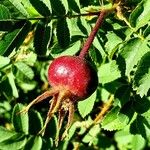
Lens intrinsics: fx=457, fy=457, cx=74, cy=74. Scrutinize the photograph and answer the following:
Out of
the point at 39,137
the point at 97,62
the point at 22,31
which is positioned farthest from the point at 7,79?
the point at 22,31

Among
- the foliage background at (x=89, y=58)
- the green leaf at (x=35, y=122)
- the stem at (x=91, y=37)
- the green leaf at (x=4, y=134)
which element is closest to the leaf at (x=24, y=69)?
the foliage background at (x=89, y=58)

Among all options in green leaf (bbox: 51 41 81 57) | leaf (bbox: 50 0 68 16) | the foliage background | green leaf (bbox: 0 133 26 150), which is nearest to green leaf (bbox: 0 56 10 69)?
the foliage background

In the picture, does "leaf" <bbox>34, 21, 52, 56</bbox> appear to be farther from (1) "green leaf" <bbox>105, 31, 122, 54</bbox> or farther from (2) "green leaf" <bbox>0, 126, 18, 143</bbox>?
(2) "green leaf" <bbox>0, 126, 18, 143</bbox>

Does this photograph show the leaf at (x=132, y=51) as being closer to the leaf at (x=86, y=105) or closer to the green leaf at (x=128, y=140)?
the leaf at (x=86, y=105)

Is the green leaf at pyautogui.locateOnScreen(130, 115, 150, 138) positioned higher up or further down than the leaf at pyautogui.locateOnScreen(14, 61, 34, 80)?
further down

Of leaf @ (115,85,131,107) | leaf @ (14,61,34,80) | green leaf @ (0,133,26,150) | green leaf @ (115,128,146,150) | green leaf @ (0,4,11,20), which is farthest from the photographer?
leaf @ (14,61,34,80)

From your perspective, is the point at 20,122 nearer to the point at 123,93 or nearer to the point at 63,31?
the point at 123,93

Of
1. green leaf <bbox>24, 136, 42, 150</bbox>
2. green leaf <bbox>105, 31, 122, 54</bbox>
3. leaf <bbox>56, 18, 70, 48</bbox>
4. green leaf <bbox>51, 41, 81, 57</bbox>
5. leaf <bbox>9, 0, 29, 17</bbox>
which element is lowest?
green leaf <bbox>24, 136, 42, 150</bbox>
